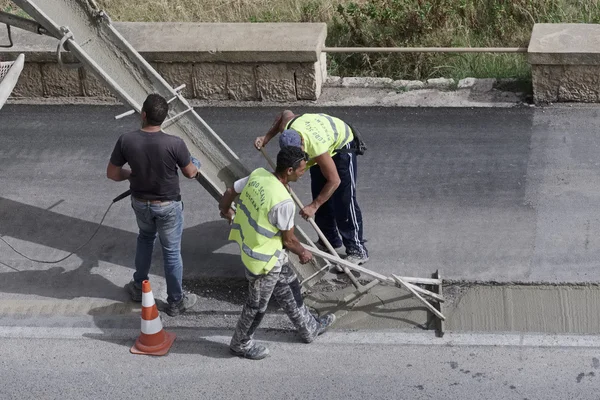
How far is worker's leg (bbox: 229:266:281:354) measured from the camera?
6.51 meters

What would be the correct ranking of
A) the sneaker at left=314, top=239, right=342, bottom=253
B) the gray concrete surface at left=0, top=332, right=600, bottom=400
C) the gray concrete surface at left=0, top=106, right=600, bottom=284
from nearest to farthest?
the gray concrete surface at left=0, top=332, right=600, bottom=400, the gray concrete surface at left=0, top=106, right=600, bottom=284, the sneaker at left=314, top=239, right=342, bottom=253

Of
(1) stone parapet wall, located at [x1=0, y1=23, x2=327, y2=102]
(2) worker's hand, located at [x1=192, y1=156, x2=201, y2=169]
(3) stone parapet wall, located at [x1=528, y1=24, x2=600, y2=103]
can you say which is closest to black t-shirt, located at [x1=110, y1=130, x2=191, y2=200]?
(2) worker's hand, located at [x1=192, y1=156, x2=201, y2=169]

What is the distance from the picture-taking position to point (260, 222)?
6.32 meters

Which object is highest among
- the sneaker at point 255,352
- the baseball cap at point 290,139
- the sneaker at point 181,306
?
the baseball cap at point 290,139

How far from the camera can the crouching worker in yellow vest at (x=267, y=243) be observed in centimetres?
630

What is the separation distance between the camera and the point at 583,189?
847 cm

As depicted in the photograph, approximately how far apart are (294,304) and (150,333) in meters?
1.06

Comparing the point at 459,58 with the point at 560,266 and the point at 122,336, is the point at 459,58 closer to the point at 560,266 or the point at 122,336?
the point at 560,266

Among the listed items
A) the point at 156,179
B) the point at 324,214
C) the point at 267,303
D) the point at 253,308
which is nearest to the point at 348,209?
the point at 324,214

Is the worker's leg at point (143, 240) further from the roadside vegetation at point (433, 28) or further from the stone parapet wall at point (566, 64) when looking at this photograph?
the roadside vegetation at point (433, 28)

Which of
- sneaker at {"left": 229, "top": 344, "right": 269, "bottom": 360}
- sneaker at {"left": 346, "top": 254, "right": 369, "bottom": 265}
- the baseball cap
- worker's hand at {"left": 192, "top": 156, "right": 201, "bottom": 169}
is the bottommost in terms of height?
sneaker at {"left": 229, "top": 344, "right": 269, "bottom": 360}

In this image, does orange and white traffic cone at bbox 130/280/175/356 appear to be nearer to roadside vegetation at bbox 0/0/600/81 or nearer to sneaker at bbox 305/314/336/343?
sneaker at bbox 305/314/336/343

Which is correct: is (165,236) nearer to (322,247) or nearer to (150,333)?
(150,333)

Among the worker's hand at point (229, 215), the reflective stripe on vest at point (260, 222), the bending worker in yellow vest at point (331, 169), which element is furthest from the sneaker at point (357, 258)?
the reflective stripe on vest at point (260, 222)
